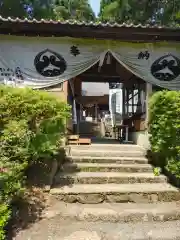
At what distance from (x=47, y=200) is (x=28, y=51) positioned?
4486 mm

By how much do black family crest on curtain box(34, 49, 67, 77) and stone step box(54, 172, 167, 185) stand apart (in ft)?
10.3

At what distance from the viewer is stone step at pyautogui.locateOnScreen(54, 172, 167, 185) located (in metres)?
5.42

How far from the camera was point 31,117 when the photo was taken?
4770 millimetres

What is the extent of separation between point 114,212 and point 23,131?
1962mm

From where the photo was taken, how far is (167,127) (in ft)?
17.7

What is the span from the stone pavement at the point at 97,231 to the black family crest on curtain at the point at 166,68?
4.60 meters

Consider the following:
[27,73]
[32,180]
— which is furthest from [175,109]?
[27,73]

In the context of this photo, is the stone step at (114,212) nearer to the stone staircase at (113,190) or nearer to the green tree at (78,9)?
the stone staircase at (113,190)

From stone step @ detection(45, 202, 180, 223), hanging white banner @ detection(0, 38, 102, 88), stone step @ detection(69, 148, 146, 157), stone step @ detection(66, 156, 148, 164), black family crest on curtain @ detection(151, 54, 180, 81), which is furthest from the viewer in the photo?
black family crest on curtain @ detection(151, 54, 180, 81)

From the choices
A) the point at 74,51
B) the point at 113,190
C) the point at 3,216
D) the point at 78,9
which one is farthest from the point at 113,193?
the point at 78,9

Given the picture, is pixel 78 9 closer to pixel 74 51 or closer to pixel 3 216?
pixel 74 51

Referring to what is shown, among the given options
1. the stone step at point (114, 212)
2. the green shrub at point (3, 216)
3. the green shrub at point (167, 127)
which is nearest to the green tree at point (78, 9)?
the green shrub at point (167, 127)

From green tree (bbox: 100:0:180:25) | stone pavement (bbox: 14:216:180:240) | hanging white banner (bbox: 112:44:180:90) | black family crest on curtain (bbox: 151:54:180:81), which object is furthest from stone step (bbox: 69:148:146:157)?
green tree (bbox: 100:0:180:25)

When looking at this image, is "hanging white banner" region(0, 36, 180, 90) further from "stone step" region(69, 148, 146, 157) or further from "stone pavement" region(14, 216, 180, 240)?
"stone pavement" region(14, 216, 180, 240)
